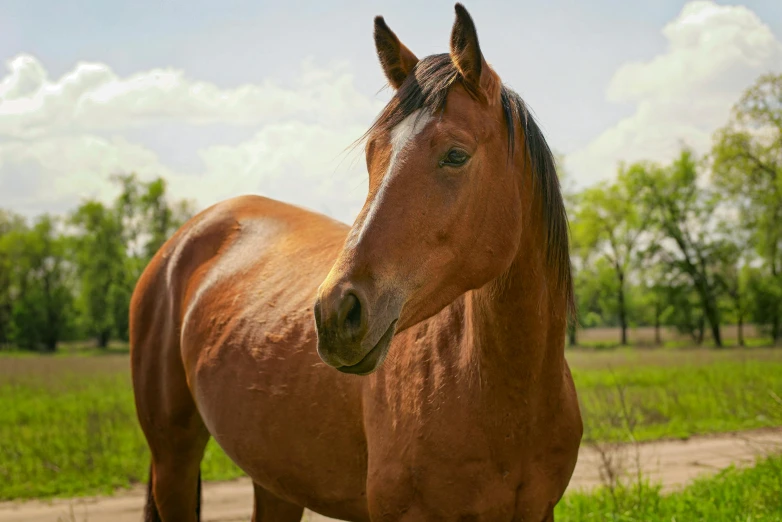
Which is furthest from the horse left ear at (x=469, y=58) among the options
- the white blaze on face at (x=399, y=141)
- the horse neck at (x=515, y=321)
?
the horse neck at (x=515, y=321)

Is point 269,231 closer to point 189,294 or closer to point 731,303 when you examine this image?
point 189,294

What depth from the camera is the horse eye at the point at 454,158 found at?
1.83 meters

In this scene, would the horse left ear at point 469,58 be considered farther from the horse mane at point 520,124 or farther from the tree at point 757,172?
the tree at point 757,172

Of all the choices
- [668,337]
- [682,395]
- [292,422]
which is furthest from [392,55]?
[668,337]

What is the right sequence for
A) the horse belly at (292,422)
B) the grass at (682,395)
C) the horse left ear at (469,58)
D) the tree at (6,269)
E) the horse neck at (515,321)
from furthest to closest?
the tree at (6,269) → the grass at (682,395) → the horse belly at (292,422) → the horse neck at (515,321) → the horse left ear at (469,58)

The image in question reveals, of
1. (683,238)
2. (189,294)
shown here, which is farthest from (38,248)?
(189,294)

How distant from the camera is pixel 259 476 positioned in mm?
2912

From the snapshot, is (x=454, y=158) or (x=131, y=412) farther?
(x=131, y=412)

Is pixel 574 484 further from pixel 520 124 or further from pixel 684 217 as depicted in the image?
pixel 684 217

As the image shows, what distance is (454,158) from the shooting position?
184cm

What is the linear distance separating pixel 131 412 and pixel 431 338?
1045 centimetres

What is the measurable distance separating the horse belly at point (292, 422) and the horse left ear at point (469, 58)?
3.96ft

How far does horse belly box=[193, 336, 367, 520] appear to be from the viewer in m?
2.43

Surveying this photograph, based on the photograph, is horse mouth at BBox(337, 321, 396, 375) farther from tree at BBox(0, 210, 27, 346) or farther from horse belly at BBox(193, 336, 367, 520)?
tree at BBox(0, 210, 27, 346)
